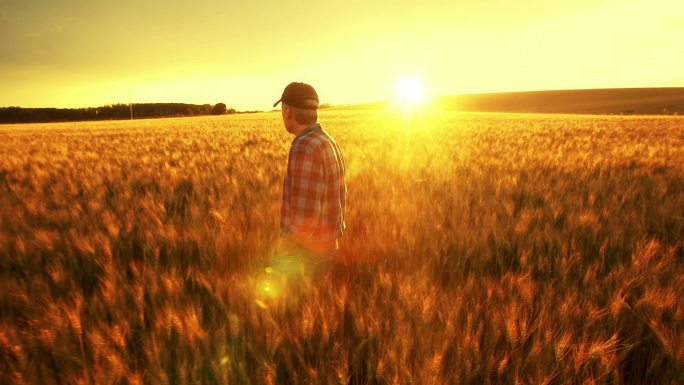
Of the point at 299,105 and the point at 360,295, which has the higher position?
the point at 299,105

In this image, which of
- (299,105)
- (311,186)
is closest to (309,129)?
(299,105)

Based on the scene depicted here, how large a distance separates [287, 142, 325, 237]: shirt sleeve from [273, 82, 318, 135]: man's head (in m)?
0.19

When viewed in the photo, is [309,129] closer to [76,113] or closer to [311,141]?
[311,141]

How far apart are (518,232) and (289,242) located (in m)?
1.41

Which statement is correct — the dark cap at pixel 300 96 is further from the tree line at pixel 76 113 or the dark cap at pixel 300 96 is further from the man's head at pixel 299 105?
Answer: the tree line at pixel 76 113

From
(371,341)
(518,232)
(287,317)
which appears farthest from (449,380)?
(518,232)

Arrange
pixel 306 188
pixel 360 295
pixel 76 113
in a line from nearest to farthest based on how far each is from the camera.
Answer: pixel 360 295, pixel 306 188, pixel 76 113

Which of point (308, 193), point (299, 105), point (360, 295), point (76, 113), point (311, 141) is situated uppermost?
point (76, 113)

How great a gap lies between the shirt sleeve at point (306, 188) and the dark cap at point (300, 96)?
0.24 meters

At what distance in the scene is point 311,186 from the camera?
5.99 ft

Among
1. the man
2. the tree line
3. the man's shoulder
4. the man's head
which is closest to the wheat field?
the man

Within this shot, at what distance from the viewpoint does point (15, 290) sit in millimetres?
1536

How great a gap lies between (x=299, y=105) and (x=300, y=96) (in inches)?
1.9

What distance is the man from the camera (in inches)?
71.5
